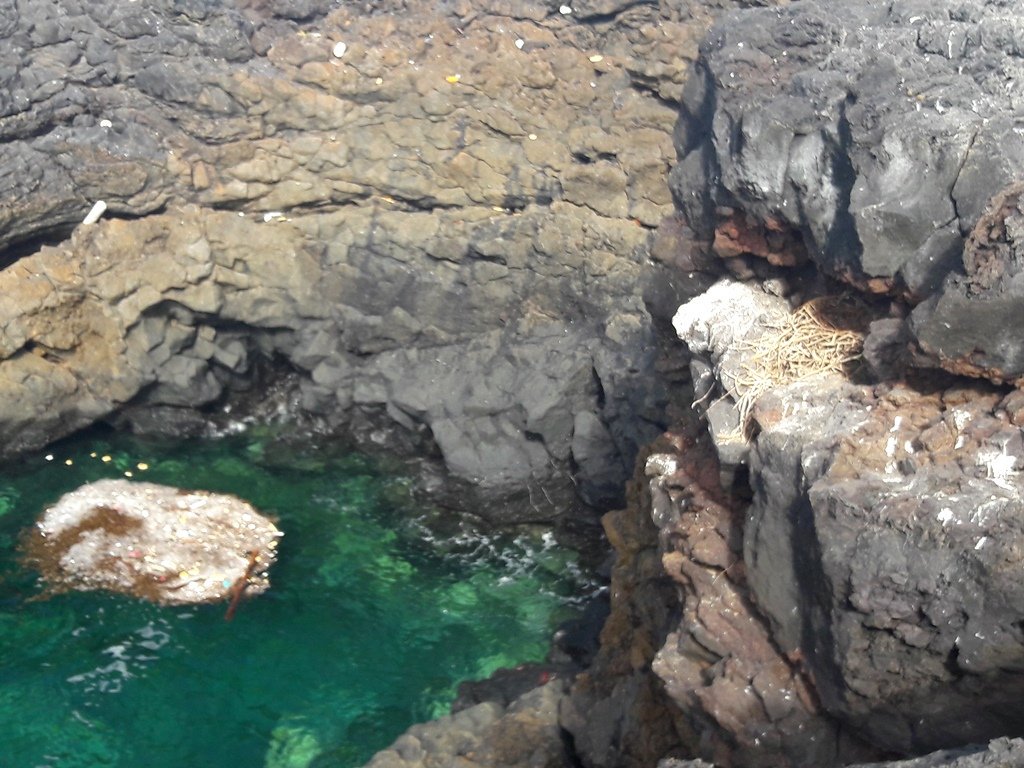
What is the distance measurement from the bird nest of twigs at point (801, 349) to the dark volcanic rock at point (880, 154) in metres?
0.25

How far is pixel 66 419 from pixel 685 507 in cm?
684

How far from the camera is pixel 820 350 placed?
5.49 metres

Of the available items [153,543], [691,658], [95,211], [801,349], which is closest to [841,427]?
[801,349]

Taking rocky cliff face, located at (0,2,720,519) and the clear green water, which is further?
rocky cliff face, located at (0,2,720,519)

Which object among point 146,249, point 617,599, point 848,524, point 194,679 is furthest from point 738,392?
point 146,249

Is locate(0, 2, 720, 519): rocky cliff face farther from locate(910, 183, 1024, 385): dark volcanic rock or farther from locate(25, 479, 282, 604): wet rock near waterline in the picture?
locate(910, 183, 1024, 385): dark volcanic rock

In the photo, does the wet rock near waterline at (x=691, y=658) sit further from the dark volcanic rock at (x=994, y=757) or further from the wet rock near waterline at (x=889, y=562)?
the dark volcanic rock at (x=994, y=757)

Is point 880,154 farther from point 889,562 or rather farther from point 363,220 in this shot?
point 363,220

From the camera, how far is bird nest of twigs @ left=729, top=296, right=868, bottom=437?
208 inches

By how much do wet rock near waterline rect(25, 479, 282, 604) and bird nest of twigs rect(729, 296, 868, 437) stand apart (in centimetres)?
518

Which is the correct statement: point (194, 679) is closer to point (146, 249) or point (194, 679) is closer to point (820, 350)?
point (146, 249)

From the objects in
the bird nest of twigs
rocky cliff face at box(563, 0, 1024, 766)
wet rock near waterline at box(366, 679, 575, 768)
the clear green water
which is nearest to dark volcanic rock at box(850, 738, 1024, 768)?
rocky cliff face at box(563, 0, 1024, 766)

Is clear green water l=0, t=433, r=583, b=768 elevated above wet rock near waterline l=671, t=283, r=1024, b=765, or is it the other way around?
wet rock near waterline l=671, t=283, r=1024, b=765

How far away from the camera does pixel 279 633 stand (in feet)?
27.8
